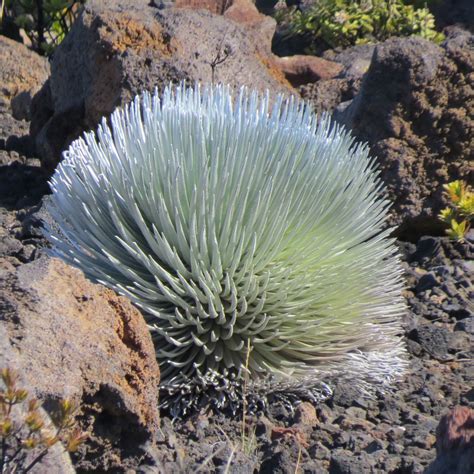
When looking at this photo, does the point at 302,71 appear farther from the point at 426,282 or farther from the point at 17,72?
the point at 426,282

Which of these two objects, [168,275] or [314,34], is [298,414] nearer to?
[168,275]

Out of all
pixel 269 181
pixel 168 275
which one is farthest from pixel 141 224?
pixel 269 181

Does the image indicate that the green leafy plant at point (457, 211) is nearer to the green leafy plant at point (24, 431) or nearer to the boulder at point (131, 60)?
the boulder at point (131, 60)

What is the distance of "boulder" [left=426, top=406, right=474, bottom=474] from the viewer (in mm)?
1738

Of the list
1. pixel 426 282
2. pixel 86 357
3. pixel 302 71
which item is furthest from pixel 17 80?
pixel 86 357

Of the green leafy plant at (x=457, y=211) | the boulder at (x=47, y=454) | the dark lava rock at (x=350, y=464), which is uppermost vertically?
the green leafy plant at (x=457, y=211)

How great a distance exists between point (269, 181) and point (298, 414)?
660mm

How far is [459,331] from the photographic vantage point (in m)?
3.48

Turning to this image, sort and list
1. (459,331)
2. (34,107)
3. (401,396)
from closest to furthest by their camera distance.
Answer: (401,396) < (459,331) < (34,107)

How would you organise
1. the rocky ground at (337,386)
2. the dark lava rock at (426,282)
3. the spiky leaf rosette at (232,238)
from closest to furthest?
the rocky ground at (337,386), the spiky leaf rosette at (232,238), the dark lava rock at (426,282)

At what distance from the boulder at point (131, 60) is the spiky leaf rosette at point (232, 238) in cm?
124

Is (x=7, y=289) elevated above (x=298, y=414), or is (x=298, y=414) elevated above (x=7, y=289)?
(x=7, y=289)

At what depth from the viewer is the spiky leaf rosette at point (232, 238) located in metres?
2.88

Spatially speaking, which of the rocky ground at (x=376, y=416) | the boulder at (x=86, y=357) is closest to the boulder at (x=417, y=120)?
the rocky ground at (x=376, y=416)
